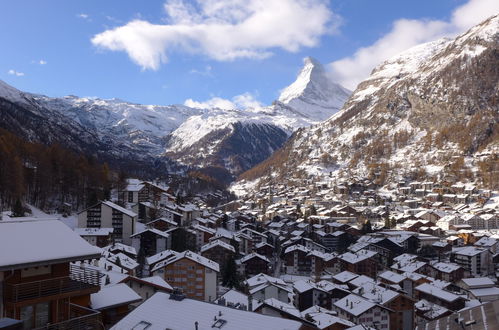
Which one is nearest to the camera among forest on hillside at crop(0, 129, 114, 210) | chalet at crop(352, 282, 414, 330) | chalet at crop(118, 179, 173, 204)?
chalet at crop(352, 282, 414, 330)

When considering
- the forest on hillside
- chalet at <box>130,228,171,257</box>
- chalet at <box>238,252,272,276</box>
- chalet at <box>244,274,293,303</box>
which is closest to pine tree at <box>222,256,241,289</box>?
chalet at <box>244,274,293,303</box>

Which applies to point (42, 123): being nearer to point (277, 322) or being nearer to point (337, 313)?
point (337, 313)

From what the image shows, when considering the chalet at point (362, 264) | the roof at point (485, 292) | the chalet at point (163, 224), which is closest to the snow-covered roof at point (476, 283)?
the roof at point (485, 292)

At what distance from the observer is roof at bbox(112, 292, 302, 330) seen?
1284 centimetres

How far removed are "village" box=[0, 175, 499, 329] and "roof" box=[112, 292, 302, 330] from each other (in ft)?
0.14

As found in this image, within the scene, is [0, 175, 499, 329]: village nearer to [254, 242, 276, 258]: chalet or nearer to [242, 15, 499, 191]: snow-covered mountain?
[254, 242, 276, 258]: chalet

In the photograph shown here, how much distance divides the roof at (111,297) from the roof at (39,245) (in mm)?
2148

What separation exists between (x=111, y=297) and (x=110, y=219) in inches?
1575

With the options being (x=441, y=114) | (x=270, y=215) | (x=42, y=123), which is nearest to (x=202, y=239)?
(x=270, y=215)

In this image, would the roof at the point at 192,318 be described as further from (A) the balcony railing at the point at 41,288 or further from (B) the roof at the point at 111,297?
(A) the balcony railing at the point at 41,288

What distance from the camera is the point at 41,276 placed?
29.6ft

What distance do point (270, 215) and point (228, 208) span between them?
62.4 ft

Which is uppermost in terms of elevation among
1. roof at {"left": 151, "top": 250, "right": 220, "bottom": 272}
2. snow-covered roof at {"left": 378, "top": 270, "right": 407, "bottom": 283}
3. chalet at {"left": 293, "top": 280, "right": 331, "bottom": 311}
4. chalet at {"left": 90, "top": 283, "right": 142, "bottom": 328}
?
chalet at {"left": 90, "top": 283, "right": 142, "bottom": 328}

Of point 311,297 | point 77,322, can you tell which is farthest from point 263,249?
point 77,322
